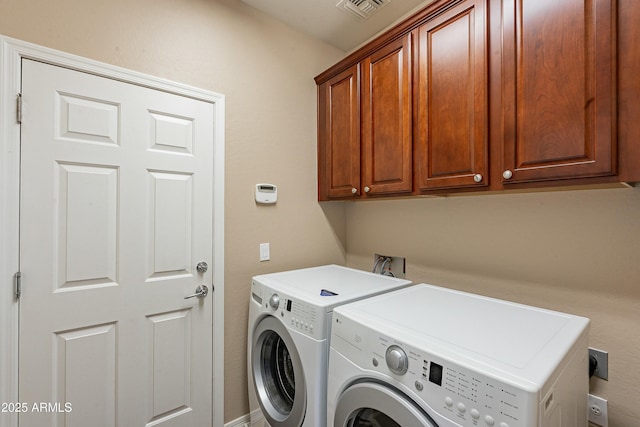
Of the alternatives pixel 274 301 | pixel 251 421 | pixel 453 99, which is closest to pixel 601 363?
pixel 453 99

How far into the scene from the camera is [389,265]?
2.04 metres

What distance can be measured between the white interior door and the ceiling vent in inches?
40.7

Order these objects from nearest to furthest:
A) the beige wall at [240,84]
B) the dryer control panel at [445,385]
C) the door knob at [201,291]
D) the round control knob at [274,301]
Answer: the dryer control panel at [445,385]
the beige wall at [240,84]
the round control knob at [274,301]
the door knob at [201,291]

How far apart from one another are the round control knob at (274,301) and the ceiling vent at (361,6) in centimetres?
177

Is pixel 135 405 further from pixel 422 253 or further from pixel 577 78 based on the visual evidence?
pixel 577 78

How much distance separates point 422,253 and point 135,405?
1755 mm

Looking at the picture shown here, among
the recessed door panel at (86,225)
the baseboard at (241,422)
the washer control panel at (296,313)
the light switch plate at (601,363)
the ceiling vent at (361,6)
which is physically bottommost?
the baseboard at (241,422)

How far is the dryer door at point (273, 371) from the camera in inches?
56.7

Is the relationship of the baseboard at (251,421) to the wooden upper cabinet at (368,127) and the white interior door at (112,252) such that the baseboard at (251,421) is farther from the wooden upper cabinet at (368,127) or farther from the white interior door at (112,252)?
the wooden upper cabinet at (368,127)

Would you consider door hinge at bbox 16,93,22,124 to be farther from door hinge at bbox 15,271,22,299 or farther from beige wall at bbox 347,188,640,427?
beige wall at bbox 347,188,640,427

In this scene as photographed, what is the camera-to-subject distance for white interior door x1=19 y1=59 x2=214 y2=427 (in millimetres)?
1237

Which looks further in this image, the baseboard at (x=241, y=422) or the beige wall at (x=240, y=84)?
the baseboard at (x=241, y=422)

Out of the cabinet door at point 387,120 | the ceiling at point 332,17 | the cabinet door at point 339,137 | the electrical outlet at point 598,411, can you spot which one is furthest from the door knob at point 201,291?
the electrical outlet at point 598,411

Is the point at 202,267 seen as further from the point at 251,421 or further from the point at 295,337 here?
the point at 251,421
